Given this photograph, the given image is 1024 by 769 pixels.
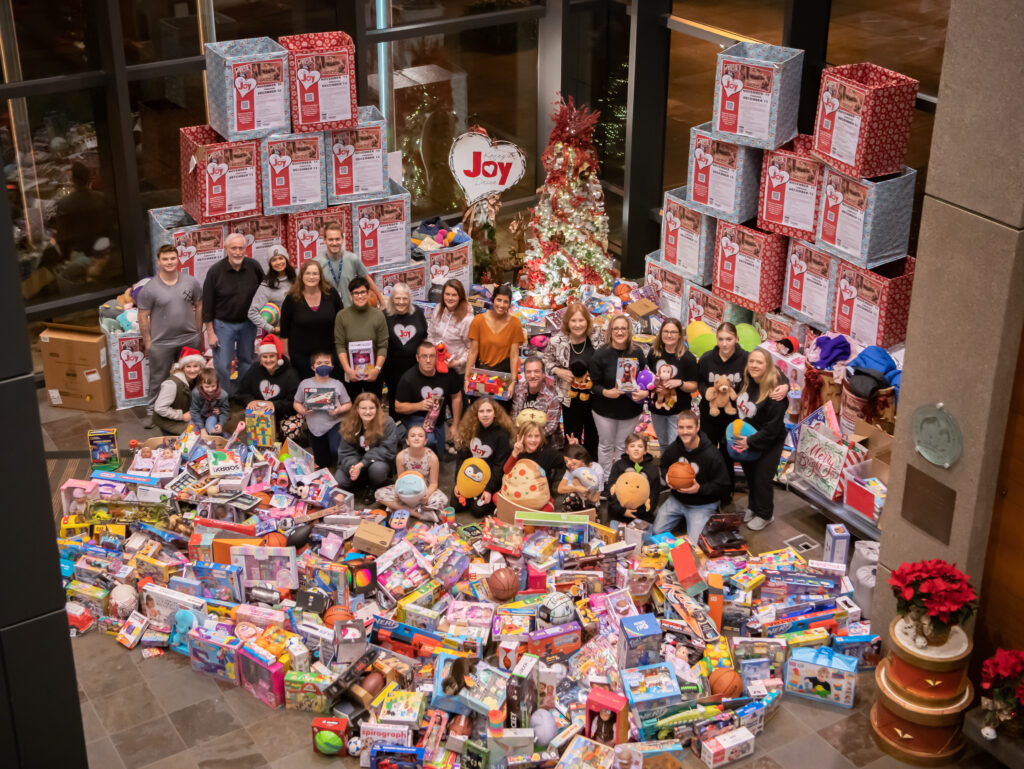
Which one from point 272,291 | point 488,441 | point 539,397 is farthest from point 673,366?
point 272,291

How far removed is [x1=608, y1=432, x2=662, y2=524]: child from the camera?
9.54m

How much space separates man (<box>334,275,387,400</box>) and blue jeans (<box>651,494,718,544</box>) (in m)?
2.75

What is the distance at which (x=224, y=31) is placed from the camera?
12258 millimetres

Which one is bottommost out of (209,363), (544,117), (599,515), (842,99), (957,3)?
(599,515)

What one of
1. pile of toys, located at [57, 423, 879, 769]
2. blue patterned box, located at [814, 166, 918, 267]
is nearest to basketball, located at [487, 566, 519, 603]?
pile of toys, located at [57, 423, 879, 769]

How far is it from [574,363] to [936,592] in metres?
3.72

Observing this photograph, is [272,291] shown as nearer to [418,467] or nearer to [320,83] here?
[320,83]

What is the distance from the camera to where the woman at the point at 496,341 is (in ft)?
34.7

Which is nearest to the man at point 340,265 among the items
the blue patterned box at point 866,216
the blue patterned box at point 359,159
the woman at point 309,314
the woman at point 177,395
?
the woman at point 309,314

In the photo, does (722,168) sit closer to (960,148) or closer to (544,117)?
(544,117)

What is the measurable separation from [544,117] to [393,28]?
221 cm

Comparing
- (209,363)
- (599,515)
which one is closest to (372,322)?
(209,363)

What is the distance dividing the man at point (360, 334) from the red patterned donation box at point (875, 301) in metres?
4.15

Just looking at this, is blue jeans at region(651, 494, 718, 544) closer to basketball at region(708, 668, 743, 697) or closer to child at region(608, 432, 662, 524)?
child at region(608, 432, 662, 524)
